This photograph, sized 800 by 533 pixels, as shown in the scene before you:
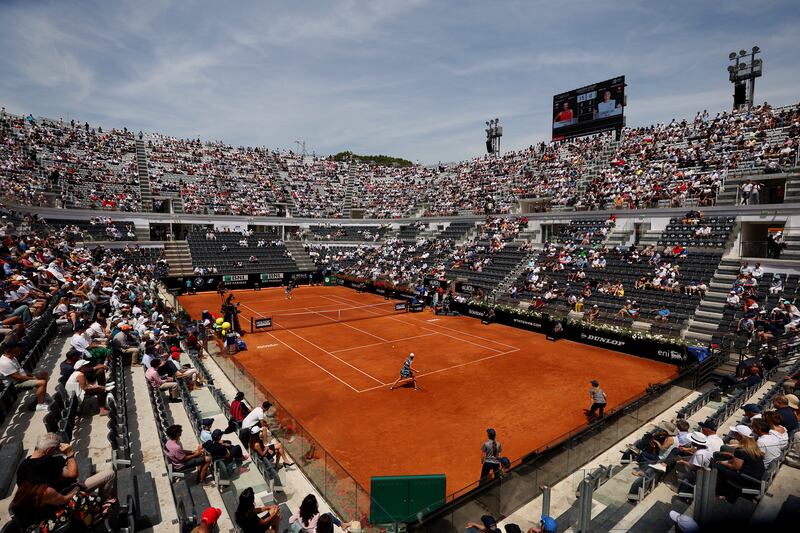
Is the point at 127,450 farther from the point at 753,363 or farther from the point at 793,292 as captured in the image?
the point at 793,292

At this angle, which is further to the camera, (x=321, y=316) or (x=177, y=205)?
(x=177, y=205)

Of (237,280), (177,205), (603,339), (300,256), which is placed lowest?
(603,339)

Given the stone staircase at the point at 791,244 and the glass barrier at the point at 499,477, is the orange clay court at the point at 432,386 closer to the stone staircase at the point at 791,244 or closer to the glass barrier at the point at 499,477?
the glass barrier at the point at 499,477

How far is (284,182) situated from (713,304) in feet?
178

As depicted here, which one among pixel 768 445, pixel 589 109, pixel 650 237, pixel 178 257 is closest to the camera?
pixel 768 445

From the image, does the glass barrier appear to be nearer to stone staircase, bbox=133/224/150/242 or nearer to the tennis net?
the tennis net

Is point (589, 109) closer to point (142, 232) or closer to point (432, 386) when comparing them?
point (432, 386)

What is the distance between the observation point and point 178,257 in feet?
153

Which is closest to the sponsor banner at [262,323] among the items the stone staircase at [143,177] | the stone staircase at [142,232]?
the stone staircase at [142,232]

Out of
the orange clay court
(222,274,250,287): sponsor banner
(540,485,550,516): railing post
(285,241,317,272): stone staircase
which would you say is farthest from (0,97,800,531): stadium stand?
the orange clay court

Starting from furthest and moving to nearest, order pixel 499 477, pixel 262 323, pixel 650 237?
1. pixel 650 237
2. pixel 262 323
3. pixel 499 477

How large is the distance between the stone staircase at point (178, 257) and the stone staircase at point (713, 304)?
42597 mm

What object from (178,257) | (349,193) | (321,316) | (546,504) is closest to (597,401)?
(546,504)

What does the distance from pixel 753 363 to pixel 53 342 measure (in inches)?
946
